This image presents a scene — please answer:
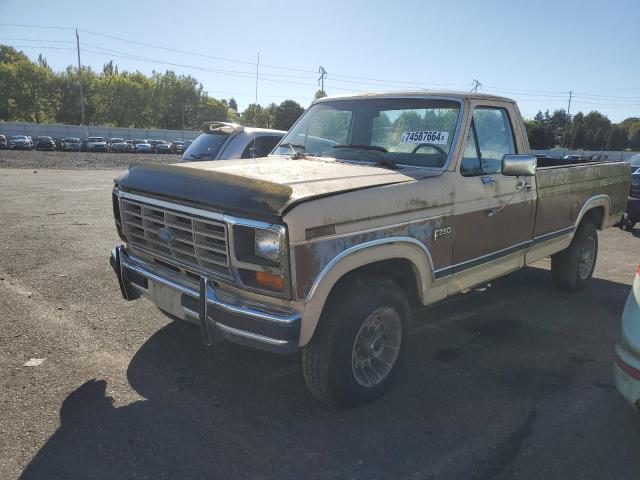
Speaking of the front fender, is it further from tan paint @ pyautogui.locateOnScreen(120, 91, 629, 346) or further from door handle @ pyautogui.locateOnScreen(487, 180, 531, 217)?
door handle @ pyautogui.locateOnScreen(487, 180, 531, 217)

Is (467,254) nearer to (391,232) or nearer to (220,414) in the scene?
(391,232)

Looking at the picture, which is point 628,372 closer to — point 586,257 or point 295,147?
point 295,147

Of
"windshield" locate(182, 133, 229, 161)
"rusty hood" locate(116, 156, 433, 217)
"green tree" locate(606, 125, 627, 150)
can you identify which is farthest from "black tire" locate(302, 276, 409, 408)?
"green tree" locate(606, 125, 627, 150)

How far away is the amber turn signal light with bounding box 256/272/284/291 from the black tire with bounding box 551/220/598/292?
438 centimetres

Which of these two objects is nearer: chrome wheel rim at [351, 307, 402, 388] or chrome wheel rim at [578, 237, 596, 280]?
chrome wheel rim at [351, 307, 402, 388]

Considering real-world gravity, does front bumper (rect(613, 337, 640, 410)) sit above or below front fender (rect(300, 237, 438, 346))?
below

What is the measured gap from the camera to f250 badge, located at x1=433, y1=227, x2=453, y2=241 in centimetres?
344

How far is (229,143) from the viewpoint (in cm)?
829

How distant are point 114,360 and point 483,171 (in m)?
3.36

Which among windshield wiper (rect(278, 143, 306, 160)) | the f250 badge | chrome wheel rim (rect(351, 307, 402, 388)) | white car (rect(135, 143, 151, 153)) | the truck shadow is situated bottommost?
the truck shadow

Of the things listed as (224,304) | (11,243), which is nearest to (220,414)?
(224,304)

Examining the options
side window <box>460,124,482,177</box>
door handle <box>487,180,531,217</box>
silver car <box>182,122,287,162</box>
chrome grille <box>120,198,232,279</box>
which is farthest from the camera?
silver car <box>182,122,287,162</box>

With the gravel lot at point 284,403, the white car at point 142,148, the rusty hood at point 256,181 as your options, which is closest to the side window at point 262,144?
the gravel lot at point 284,403

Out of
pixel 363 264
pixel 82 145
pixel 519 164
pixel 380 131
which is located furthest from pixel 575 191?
pixel 82 145
